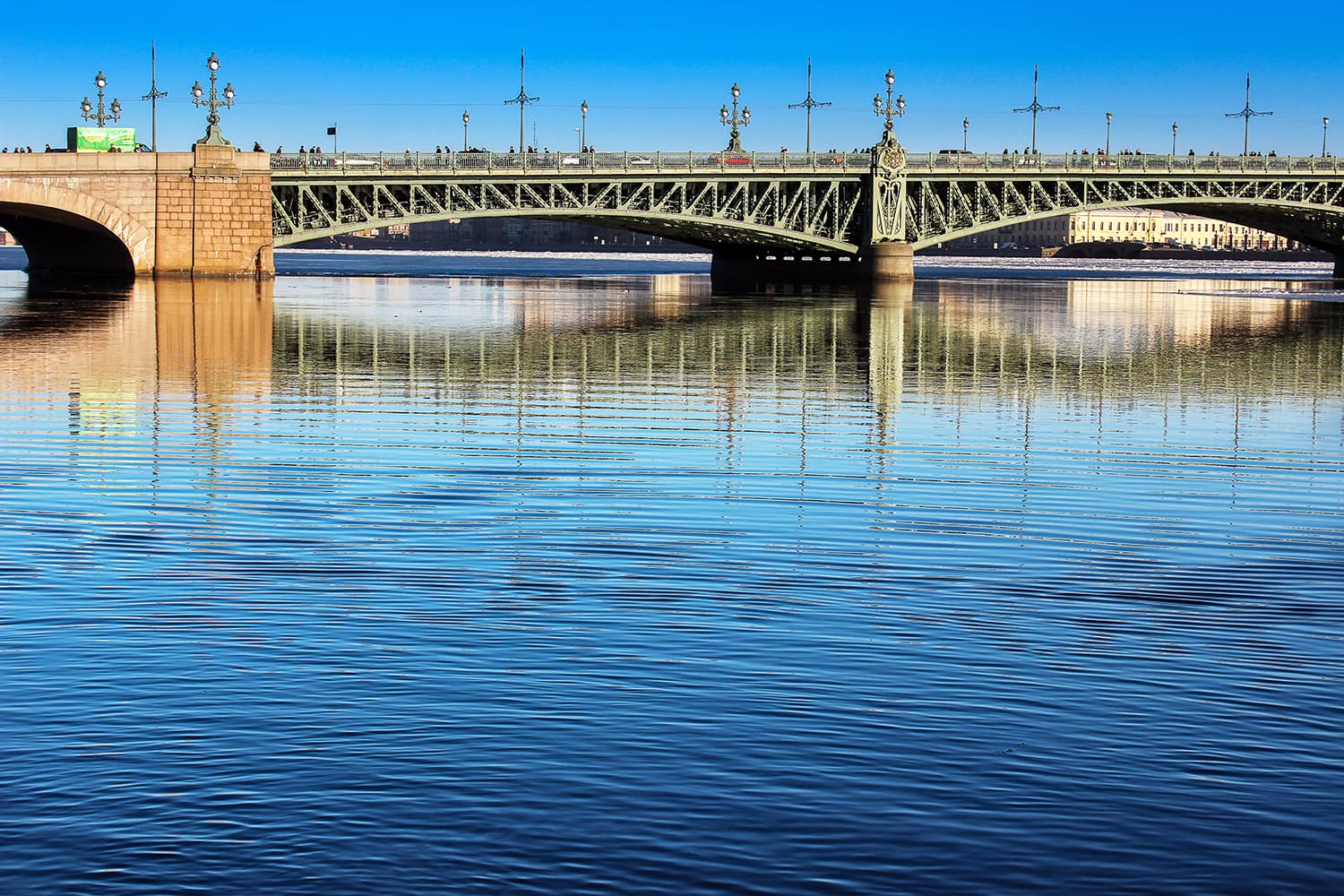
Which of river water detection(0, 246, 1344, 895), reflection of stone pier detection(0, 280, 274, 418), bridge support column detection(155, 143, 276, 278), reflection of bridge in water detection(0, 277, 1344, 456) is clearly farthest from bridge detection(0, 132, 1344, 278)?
river water detection(0, 246, 1344, 895)

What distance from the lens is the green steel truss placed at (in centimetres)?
8069

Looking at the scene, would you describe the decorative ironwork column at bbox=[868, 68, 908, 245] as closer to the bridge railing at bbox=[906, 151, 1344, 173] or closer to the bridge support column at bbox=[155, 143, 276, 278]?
the bridge railing at bbox=[906, 151, 1344, 173]

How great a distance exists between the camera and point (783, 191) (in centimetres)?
9188

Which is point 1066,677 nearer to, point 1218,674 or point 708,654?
point 1218,674

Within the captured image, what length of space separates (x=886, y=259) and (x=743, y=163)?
9.31 m

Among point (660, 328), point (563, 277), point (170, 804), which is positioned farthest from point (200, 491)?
point (563, 277)

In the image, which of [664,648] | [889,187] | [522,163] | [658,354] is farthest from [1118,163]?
[664,648]

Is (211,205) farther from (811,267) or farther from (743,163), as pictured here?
(811,267)

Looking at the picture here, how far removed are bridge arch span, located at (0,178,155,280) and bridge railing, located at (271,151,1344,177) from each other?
21.8ft

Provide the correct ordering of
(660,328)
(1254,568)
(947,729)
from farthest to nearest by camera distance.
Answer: (660,328), (1254,568), (947,729)

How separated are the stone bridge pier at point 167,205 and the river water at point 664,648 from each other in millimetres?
50627

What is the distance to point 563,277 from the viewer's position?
11888 centimetres

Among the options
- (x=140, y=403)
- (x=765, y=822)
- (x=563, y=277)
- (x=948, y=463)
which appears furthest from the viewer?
(x=563, y=277)

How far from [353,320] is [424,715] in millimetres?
44188
